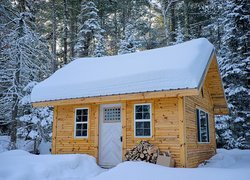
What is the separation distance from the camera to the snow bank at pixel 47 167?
24.6 ft

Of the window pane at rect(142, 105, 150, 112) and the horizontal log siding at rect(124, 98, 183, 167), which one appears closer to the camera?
the horizontal log siding at rect(124, 98, 183, 167)

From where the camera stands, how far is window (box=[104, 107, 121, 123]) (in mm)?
10609

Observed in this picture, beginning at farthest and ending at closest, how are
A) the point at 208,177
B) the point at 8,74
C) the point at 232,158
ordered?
the point at 8,74, the point at 232,158, the point at 208,177

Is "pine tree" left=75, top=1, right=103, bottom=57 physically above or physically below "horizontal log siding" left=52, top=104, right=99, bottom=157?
above

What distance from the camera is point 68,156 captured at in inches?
360

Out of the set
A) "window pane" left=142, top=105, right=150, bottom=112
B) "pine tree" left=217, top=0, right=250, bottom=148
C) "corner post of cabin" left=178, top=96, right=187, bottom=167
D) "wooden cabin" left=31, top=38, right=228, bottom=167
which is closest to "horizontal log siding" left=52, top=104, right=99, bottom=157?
"wooden cabin" left=31, top=38, right=228, bottom=167

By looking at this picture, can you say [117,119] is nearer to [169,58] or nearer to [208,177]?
[169,58]

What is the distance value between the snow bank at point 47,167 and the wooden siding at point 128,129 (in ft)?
4.25

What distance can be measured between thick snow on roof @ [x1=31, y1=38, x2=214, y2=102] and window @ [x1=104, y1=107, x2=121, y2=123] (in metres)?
1.10

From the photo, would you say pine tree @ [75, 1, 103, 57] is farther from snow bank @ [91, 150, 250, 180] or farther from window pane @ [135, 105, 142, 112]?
snow bank @ [91, 150, 250, 180]

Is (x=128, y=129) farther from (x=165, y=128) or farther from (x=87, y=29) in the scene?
(x=87, y=29)

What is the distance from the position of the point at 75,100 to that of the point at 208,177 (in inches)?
237

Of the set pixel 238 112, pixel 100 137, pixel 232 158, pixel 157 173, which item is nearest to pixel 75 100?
pixel 100 137

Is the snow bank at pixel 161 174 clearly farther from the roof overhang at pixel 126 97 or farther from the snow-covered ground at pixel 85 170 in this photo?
the roof overhang at pixel 126 97
